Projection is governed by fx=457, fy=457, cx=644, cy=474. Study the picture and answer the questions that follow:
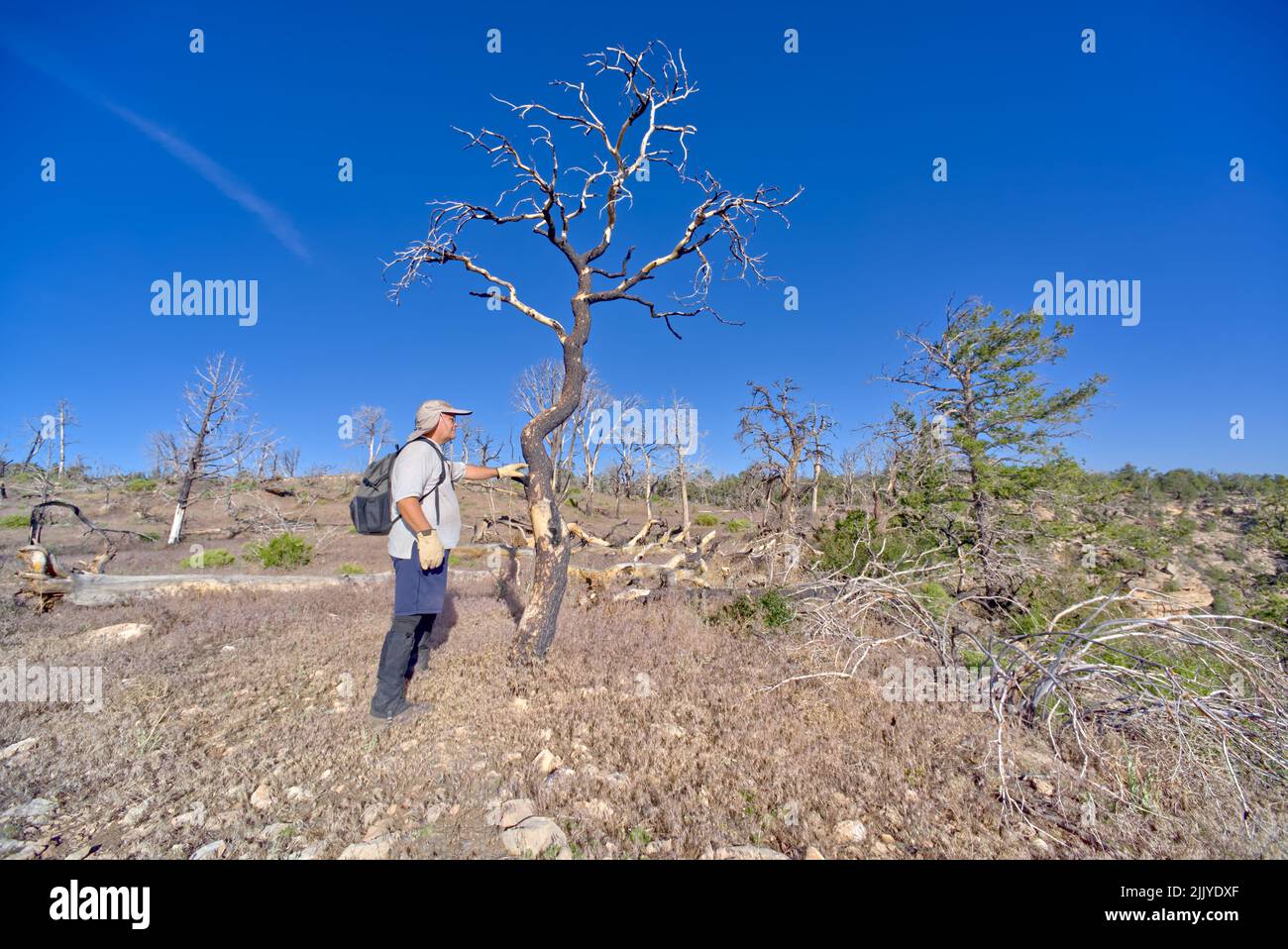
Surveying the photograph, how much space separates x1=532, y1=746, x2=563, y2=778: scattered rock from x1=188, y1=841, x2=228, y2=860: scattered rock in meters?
1.62

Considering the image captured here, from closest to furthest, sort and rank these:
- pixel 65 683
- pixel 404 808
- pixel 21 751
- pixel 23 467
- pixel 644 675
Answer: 1. pixel 404 808
2. pixel 21 751
3. pixel 65 683
4. pixel 644 675
5. pixel 23 467

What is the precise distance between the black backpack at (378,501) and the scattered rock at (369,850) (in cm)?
226

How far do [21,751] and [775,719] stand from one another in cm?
554

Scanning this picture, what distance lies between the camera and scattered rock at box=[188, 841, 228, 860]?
7.50 feet

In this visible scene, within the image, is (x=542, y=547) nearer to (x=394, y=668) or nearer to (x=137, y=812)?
(x=394, y=668)

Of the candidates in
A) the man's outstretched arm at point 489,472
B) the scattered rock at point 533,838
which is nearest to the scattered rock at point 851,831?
the scattered rock at point 533,838

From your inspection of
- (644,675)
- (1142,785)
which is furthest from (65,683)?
(1142,785)

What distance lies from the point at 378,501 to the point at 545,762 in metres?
2.57

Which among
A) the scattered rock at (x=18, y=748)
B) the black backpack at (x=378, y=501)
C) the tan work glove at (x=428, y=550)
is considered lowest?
the scattered rock at (x=18, y=748)

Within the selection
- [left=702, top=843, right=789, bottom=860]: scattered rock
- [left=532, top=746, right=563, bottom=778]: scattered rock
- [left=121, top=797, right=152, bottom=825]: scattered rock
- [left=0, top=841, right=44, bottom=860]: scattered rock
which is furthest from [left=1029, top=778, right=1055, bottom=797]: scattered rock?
[left=0, top=841, right=44, bottom=860]: scattered rock

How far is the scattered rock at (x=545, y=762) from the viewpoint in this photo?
3111 mm

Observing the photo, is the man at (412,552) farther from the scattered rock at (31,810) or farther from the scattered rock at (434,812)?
the scattered rock at (31,810)
